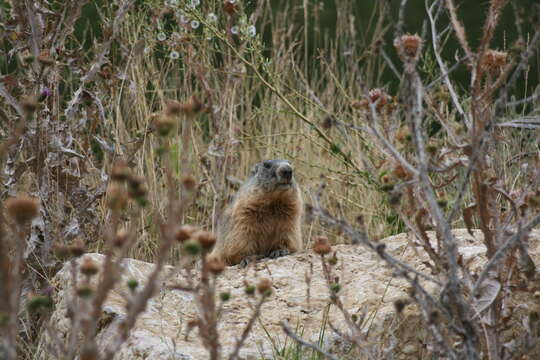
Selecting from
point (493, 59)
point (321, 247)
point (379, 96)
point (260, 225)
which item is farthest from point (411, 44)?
point (260, 225)

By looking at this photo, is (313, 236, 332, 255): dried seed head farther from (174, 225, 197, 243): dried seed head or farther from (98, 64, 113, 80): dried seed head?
(98, 64, 113, 80): dried seed head

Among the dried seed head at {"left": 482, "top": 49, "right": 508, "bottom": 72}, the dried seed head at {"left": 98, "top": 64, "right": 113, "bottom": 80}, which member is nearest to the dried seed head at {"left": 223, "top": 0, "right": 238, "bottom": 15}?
the dried seed head at {"left": 98, "top": 64, "right": 113, "bottom": 80}

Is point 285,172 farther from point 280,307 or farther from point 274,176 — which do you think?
point 280,307

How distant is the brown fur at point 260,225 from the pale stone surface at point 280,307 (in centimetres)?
55

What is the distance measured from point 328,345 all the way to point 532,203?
1.16 metres

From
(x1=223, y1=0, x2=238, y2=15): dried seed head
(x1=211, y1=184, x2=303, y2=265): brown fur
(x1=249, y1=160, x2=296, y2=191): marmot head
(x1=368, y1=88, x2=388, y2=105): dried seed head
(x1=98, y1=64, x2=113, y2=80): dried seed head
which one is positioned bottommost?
(x1=211, y1=184, x2=303, y2=265): brown fur

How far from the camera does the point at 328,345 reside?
11.2 feet

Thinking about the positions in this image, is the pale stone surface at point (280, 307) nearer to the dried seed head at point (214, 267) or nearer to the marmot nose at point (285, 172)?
the marmot nose at point (285, 172)

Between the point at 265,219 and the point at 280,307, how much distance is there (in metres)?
1.42

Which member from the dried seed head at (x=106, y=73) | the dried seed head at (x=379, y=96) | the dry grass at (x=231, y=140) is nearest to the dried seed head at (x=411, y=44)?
the dry grass at (x=231, y=140)

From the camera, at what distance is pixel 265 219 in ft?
17.2

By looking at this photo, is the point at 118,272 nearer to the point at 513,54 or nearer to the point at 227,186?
the point at 513,54

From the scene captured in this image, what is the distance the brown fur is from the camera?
515 centimetres

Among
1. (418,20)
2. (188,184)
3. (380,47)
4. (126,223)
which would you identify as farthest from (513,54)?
(418,20)
